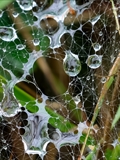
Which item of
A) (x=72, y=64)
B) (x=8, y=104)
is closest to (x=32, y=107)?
(x=8, y=104)

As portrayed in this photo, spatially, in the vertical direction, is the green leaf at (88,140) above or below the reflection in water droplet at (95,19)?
below

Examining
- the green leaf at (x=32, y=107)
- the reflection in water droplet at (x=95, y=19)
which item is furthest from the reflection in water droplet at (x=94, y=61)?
the green leaf at (x=32, y=107)

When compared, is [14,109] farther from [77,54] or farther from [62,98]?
[77,54]

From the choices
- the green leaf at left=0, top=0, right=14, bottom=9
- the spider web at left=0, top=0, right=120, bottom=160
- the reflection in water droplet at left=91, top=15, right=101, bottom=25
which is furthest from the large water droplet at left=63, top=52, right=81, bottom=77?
the green leaf at left=0, top=0, right=14, bottom=9

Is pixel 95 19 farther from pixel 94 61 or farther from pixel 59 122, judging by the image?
pixel 59 122

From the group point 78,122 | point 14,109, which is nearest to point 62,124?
point 78,122

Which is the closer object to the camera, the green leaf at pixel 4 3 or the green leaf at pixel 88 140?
the green leaf at pixel 4 3

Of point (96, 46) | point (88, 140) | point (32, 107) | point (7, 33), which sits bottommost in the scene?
point (88, 140)

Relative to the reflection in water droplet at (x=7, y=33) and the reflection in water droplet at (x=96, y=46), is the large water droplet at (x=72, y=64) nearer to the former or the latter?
the reflection in water droplet at (x=96, y=46)
